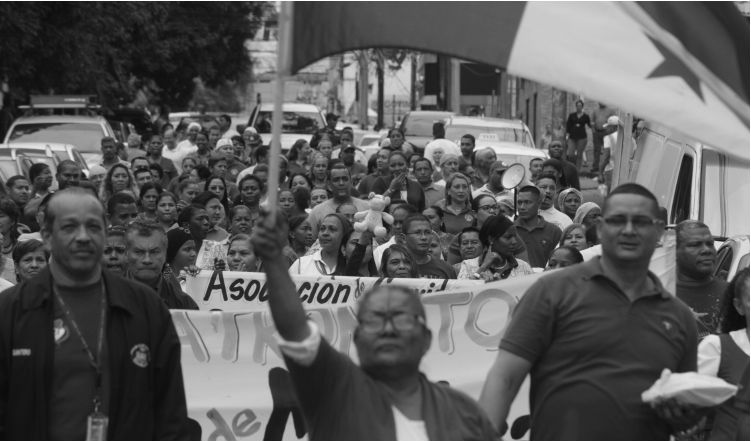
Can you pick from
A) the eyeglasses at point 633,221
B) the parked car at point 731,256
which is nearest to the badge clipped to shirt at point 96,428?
the eyeglasses at point 633,221

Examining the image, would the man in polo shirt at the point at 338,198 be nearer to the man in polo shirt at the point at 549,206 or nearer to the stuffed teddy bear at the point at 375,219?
the man in polo shirt at the point at 549,206

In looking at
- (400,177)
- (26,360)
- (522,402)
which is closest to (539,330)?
(26,360)

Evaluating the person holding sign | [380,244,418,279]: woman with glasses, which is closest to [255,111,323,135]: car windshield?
[380,244,418,279]: woman with glasses

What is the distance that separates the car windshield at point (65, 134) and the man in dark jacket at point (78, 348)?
1992 cm

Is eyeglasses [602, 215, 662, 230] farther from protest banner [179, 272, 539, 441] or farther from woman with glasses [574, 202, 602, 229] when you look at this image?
woman with glasses [574, 202, 602, 229]

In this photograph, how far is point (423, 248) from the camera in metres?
11.0

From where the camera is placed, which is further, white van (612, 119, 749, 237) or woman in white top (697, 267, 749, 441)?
white van (612, 119, 749, 237)

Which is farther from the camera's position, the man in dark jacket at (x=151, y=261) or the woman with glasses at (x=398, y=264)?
the woman with glasses at (x=398, y=264)

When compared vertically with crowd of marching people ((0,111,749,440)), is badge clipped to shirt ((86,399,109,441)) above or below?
below

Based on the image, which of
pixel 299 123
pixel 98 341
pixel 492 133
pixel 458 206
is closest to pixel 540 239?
pixel 458 206

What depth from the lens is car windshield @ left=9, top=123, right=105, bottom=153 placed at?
25141 millimetres

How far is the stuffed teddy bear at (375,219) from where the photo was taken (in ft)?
37.9

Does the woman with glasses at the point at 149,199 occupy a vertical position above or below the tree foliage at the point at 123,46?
below

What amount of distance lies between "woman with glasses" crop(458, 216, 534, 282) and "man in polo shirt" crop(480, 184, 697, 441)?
5.30 metres
